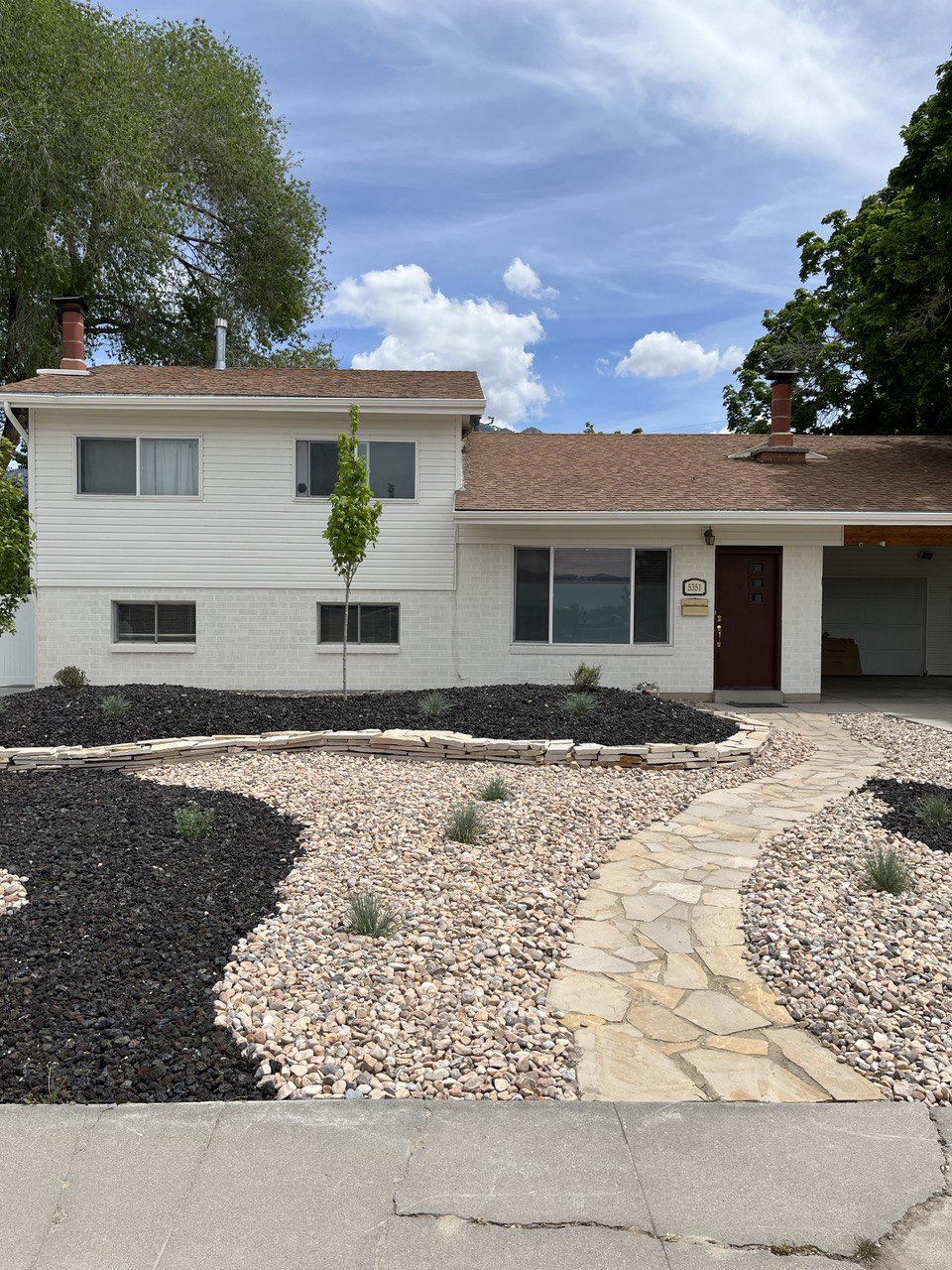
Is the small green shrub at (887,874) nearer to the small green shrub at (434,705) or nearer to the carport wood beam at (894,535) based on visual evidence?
the small green shrub at (434,705)

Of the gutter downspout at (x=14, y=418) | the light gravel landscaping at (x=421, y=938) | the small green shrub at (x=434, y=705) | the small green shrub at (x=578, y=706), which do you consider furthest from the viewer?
the gutter downspout at (x=14, y=418)

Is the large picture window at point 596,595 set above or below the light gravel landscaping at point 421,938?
above

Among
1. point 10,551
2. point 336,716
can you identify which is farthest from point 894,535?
point 10,551

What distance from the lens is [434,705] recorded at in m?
8.81

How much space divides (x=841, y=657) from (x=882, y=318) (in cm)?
643

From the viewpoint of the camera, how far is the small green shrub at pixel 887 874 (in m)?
4.41

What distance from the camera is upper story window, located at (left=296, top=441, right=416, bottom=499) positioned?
39.7ft

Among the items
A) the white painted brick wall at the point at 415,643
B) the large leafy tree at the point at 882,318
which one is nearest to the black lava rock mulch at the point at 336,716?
the white painted brick wall at the point at 415,643

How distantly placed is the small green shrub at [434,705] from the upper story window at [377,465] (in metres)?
4.04

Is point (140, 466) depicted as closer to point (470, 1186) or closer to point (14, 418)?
point (14, 418)

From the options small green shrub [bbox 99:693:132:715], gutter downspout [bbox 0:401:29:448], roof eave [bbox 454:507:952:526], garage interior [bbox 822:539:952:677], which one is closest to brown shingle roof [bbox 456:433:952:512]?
roof eave [bbox 454:507:952:526]

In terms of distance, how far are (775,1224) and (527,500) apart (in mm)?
10133

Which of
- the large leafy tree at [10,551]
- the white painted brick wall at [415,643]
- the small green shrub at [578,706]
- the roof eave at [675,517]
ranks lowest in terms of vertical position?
the small green shrub at [578,706]

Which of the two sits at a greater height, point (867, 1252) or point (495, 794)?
point (495, 794)
